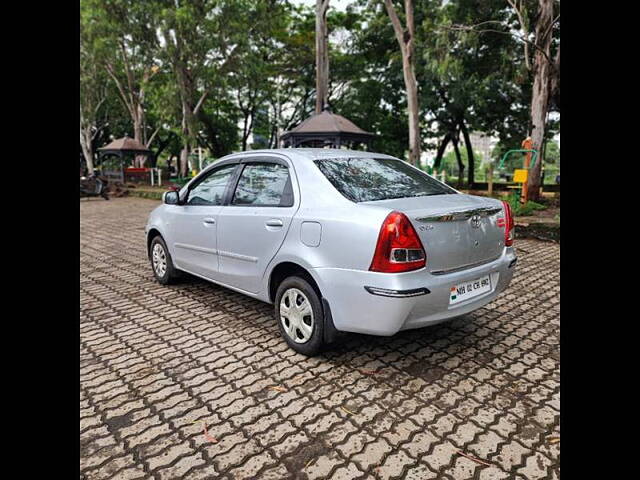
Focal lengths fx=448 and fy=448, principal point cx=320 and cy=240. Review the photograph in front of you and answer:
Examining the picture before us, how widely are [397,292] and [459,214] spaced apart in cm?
72

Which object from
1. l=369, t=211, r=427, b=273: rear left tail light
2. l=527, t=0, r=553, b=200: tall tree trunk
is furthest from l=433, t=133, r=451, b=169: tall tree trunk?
l=369, t=211, r=427, b=273: rear left tail light

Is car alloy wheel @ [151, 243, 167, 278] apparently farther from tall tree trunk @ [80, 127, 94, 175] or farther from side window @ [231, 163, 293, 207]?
tall tree trunk @ [80, 127, 94, 175]

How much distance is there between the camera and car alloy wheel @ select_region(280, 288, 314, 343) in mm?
3258

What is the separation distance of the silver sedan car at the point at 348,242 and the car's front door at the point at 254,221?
0.01m

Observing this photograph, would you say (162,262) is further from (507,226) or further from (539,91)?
(539,91)

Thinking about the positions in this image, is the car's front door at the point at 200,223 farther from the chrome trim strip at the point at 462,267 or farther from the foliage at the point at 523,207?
the foliage at the point at 523,207

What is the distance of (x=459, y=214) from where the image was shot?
9.74 feet

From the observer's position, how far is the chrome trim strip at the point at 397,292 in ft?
8.89

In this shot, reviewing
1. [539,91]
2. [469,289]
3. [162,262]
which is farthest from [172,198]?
[539,91]

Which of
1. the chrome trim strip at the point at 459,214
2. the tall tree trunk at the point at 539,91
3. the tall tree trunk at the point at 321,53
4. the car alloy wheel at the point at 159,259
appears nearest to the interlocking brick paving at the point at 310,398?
the car alloy wheel at the point at 159,259

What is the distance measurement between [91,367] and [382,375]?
81.3 inches

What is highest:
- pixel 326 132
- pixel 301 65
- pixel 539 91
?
pixel 301 65

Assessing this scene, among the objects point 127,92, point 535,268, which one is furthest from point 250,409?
point 127,92

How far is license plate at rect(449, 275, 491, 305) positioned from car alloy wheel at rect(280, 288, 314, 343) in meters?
0.99
